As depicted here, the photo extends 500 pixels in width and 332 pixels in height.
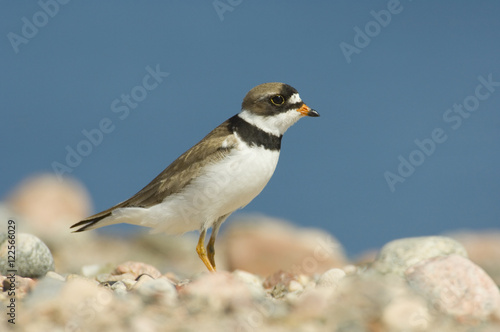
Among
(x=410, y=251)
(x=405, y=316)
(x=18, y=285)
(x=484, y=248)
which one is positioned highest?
(x=405, y=316)

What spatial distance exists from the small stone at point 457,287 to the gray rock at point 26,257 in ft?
15.7

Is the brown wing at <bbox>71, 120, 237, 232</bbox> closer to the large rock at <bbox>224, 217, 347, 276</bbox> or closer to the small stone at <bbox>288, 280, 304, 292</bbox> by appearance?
the small stone at <bbox>288, 280, 304, 292</bbox>

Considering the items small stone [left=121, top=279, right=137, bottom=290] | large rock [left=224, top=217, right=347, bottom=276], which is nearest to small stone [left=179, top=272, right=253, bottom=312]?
small stone [left=121, top=279, right=137, bottom=290]

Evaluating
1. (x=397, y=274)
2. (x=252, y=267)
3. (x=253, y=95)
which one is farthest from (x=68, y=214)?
(x=397, y=274)

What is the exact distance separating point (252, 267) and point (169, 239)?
5573 millimetres

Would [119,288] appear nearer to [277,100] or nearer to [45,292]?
[45,292]

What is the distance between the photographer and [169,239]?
1722 cm

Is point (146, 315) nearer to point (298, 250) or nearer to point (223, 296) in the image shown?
point (223, 296)

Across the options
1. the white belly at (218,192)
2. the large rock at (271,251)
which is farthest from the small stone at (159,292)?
the large rock at (271,251)

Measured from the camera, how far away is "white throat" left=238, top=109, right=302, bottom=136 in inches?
311

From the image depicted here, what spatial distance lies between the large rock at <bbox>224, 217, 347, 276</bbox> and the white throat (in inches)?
173

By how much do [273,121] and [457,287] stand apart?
3.28 meters

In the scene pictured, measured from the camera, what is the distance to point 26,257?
7844mm

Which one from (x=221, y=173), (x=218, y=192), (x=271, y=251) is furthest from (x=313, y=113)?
(x=271, y=251)
